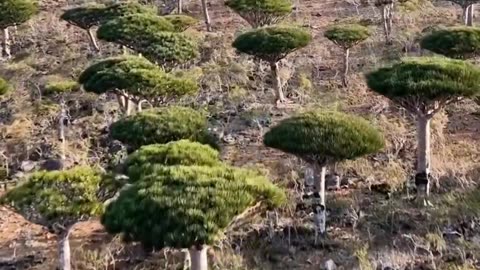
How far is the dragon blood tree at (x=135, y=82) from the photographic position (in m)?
12.9

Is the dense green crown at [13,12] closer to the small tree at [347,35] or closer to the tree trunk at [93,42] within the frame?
the tree trunk at [93,42]

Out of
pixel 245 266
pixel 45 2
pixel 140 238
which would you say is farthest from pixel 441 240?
pixel 45 2

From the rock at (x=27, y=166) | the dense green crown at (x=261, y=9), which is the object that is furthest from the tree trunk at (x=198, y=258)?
the dense green crown at (x=261, y=9)

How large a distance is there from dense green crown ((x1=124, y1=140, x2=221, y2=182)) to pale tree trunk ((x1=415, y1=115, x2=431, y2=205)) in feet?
11.5

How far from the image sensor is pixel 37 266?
382 inches

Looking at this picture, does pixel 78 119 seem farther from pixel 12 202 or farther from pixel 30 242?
pixel 12 202

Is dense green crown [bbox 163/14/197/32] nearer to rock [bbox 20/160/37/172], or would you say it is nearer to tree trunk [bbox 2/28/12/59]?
tree trunk [bbox 2/28/12/59]

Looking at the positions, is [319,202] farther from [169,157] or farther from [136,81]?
[136,81]

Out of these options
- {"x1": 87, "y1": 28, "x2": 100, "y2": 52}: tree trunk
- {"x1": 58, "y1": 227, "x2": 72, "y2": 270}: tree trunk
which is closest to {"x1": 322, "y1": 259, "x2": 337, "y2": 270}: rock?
{"x1": 58, "y1": 227, "x2": 72, "y2": 270}: tree trunk

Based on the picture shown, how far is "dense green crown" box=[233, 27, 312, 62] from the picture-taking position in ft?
48.2

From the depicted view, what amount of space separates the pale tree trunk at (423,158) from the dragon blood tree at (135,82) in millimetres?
4835

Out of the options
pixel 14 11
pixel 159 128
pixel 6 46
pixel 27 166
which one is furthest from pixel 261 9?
pixel 159 128

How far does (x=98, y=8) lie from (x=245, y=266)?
1267 cm

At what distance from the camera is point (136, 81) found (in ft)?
42.1
